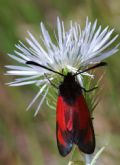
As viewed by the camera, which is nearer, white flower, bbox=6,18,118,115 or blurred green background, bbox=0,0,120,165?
white flower, bbox=6,18,118,115

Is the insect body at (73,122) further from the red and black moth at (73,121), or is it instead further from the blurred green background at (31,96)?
the blurred green background at (31,96)

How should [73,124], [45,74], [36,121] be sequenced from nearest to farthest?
[73,124] < [45,74] < [36,121]

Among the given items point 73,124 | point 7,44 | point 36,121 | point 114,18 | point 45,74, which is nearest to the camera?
point 73,124

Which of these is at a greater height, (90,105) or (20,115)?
(90,105)

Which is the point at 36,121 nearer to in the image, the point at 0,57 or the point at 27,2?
the point at 0,57

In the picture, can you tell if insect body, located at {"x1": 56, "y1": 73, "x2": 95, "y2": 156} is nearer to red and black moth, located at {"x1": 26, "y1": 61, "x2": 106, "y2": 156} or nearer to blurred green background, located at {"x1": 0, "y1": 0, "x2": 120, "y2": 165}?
red and black moth, located at {"x1": 26, "y1": 61, "x2": 106, "y2": 156}

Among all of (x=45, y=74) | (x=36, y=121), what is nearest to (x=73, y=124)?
(x=45, y=74)

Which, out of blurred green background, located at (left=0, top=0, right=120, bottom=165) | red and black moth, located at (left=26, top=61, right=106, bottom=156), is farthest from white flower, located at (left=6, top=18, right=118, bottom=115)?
blurred green background, located at (left=0, top=0, right=120, bottom=165)
